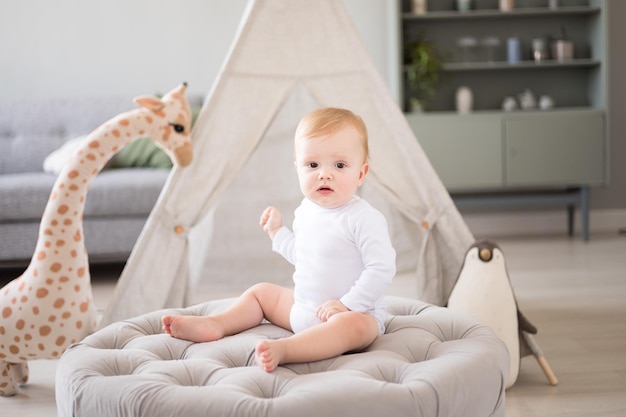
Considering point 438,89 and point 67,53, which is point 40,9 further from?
point 438,89

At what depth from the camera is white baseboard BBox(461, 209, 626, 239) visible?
4.93 metres

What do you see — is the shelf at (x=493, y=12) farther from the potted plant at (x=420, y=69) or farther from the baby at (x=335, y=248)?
the baby at (x=335, y=248)

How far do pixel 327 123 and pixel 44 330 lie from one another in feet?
3.19

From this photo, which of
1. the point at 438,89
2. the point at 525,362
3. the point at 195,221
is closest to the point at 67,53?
the point at 438,89

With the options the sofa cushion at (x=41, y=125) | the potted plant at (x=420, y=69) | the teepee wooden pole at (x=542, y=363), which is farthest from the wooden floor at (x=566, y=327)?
the potted plant at (x=420, y=69)

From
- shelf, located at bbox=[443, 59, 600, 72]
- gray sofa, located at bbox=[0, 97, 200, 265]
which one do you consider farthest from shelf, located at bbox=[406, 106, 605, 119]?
gray sofa, located at bbox=[0, 97, 200, 265]

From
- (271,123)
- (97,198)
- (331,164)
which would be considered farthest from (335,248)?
(97,198)

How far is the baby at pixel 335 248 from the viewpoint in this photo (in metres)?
1.60

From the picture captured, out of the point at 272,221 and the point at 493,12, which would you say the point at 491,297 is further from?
the point at 493,12

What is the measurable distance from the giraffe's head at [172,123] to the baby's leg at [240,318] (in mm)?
790

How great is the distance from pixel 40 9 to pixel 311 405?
12.9 feet

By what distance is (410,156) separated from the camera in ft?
9.05

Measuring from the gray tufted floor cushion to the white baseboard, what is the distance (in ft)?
10.7

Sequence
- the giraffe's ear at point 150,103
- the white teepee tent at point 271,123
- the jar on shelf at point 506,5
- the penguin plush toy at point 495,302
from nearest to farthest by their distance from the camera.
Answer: the penguin plush toy at point 495,302, the giraffe's ear at point 150,103, the white teepee tent at point 271,123, the jar on shelf at point 506,5
